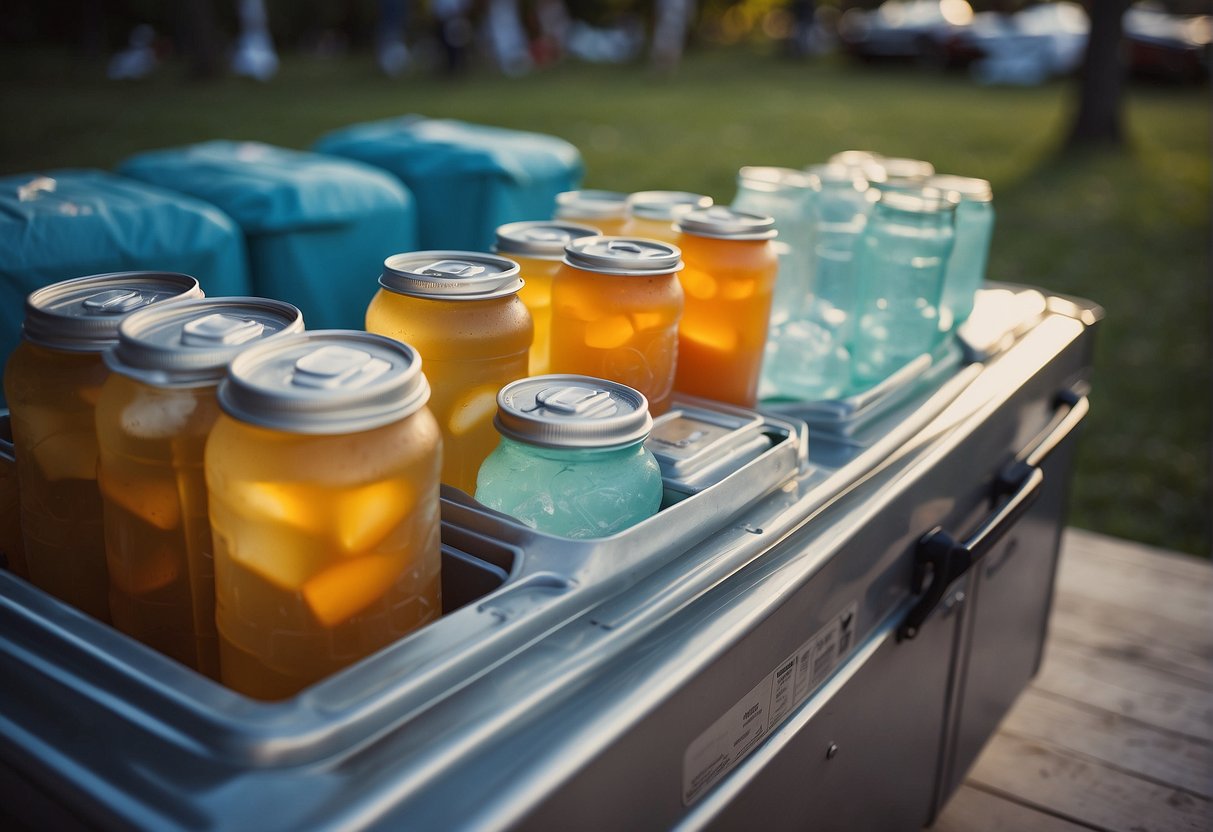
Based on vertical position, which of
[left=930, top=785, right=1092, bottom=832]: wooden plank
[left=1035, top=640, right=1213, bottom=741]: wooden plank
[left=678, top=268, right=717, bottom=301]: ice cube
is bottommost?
[left=930, top=785, right=1092, bottom=832]: wooden plank

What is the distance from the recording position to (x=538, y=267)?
4.00 ft

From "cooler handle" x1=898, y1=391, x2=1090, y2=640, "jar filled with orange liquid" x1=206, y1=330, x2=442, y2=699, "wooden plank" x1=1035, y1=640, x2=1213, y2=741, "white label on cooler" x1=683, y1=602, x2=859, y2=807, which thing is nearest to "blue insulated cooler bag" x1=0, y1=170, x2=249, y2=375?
"jar filled with orange liquid" x1=206, y1=330, x2=442, y2=699

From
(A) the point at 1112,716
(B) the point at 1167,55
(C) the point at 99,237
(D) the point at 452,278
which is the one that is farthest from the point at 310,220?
(B) the point at 1167,55

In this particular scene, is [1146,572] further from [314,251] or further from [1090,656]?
[314,251]

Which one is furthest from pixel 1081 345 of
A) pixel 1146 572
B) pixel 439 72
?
pixel 439 72

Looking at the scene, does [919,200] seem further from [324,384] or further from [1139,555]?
[1139,555]

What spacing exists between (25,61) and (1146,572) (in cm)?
1293

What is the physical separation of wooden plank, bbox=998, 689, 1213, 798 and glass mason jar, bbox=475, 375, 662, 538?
1468 mm

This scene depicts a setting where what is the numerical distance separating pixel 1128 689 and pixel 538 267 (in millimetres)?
Answer: 1758

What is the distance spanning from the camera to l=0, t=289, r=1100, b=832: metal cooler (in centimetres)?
67

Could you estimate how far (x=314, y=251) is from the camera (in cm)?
185

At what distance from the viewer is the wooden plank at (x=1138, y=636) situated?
2.26 meters

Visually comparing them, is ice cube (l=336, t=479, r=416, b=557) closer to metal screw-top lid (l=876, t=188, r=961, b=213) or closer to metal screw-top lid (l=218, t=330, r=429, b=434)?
metal screw-top lid (l=218, t=330, r=429, b=434)

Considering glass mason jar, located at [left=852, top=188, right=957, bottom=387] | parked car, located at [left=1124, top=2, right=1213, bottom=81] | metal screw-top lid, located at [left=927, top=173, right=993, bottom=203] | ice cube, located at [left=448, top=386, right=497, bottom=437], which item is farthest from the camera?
parked car, located at [left=1124, top=2, right=1213, bottom=81]
